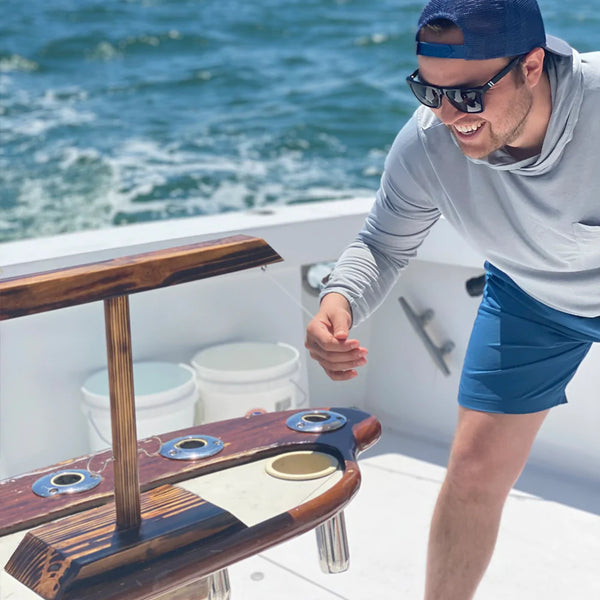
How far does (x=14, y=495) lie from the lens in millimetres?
1428

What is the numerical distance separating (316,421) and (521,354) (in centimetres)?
42

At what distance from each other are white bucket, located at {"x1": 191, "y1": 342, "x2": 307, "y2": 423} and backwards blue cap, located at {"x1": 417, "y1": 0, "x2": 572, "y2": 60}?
1.27 meters

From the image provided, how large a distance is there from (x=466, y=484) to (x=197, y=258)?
76 cm

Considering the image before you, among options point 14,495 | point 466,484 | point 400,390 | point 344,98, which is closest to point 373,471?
point 400,390

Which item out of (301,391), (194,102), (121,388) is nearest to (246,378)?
(301,391)

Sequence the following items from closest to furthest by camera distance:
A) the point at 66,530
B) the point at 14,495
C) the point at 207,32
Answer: the point at 66,530 → the point at 14,495 → the point at 207,32

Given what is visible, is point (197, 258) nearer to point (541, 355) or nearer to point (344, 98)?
point (541, 355)

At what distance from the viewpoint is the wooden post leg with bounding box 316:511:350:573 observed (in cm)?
161

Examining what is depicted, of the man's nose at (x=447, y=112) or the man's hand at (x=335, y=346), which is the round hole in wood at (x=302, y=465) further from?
the man's nose at (x=447, y=112)

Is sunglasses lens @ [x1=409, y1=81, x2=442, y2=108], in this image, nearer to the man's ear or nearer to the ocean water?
the man's ear

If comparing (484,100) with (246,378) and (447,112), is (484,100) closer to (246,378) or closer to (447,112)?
(447,112)

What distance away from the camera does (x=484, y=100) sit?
145 cm

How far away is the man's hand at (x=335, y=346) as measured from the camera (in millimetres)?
1448

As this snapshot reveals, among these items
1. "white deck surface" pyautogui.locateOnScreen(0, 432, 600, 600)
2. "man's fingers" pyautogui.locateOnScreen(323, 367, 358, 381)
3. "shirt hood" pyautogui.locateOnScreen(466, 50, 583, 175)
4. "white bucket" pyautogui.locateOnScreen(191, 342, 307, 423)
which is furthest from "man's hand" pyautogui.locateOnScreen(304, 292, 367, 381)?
"white bucket" pyautogui.locateOnScreen(191, 342, 307, 423)
